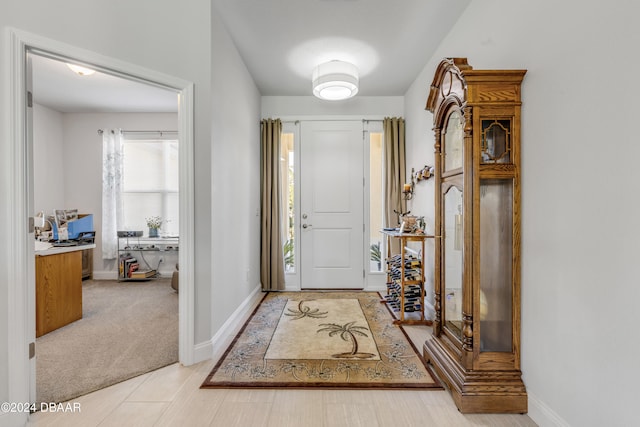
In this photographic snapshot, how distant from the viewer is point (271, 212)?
4.20 metres

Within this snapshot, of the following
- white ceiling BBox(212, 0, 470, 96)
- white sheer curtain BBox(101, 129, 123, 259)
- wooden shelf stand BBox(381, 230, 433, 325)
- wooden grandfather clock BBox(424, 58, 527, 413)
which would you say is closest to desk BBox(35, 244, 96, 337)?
white sheer curtain BBox(101, 129, 123, 259)

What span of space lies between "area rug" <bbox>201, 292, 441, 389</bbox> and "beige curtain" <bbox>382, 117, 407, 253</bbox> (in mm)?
1374

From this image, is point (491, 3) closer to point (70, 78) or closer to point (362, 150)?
point (362, 150)

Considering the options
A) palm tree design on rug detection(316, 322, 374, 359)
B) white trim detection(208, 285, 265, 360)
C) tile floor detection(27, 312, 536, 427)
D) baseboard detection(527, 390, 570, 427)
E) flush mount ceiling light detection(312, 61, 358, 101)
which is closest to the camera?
baseboard detection(527, 390, 570, 427)

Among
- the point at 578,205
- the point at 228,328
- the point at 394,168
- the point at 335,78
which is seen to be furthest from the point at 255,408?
the point at 394,168

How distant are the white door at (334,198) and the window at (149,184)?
7.84ft

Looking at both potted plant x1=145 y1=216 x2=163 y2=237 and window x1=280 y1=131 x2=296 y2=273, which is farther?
potted plant x1=145 y1=216 x2=163 y2=237

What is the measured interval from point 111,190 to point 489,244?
17.7 feet

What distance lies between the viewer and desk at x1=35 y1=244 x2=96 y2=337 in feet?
9.09

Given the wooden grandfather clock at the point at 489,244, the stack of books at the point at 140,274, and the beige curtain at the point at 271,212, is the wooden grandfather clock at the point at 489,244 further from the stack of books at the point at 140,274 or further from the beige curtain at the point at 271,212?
the stack of books at the point at 140,274

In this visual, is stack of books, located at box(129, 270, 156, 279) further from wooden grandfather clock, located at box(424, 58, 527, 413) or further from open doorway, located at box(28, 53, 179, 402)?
wooden grandfather clock, located at box(424, 58, 527, 413)

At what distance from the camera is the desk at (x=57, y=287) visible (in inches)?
109

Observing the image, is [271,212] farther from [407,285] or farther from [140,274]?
[140,274]

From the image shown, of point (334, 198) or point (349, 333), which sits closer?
point (349, 333)
